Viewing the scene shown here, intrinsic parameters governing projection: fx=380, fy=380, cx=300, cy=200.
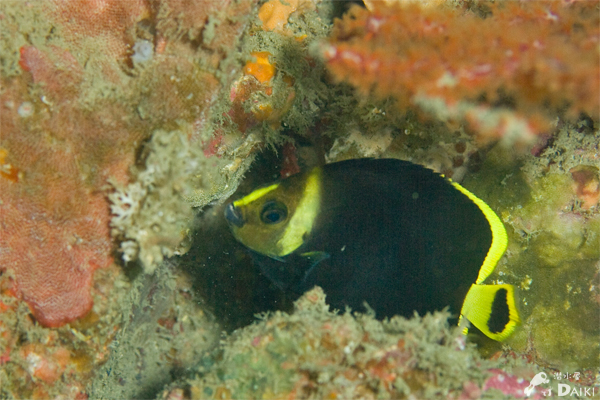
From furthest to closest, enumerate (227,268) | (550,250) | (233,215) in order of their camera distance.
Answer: (227,268) < (550,250) < (233,215)

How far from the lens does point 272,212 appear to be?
91.6 inches

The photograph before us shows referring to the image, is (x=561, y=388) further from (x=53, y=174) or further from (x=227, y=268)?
(x=53, y=174)

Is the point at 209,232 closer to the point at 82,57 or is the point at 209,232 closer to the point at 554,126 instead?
the point at 82,57

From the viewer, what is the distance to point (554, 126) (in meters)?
2.88

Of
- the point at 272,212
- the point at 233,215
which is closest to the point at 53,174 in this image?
the point at 233,215

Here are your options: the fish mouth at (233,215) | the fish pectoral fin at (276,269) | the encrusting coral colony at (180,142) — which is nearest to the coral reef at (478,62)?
the encrusting coral colony at (180,142)

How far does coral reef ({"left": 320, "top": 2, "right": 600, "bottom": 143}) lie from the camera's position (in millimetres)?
1345

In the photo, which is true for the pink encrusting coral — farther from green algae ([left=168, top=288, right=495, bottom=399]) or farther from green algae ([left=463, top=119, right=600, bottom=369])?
green algae ([left=463, top=119, right=600, bottom=369])

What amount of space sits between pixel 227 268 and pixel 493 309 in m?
2.35

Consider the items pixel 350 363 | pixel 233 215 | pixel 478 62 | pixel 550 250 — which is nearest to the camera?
pixel 478 62

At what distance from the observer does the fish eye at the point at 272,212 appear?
233cm

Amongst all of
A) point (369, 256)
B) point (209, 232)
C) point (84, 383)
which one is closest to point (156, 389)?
point (84, 383)

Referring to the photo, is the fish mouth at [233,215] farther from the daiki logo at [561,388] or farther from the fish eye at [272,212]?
the daiki logo at [561,388]

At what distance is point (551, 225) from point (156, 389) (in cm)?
347
